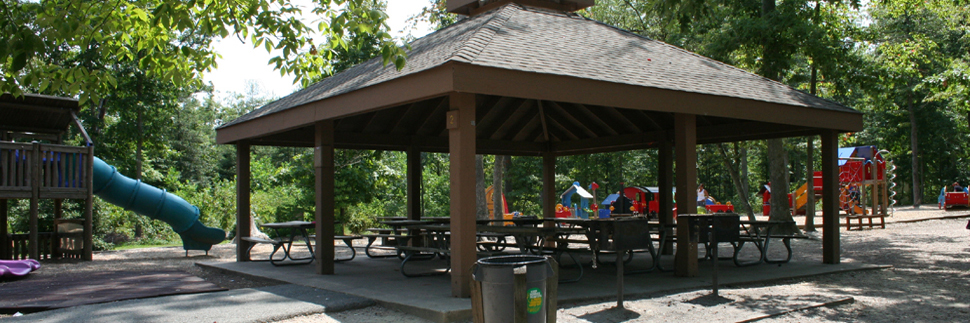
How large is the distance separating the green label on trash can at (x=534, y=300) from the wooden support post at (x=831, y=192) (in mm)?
Result: 7076

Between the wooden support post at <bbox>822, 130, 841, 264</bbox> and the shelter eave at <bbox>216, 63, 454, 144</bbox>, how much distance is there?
255 inches

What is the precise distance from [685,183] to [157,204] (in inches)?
497

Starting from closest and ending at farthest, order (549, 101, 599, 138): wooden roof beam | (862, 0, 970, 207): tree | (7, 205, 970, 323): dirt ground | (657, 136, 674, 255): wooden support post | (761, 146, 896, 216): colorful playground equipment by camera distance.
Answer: (7, 205, 970, 323): dirt ground, (657, 136, 674, 255): wooden support post, (549, 101, 599, 138): wooden roof beam, (862, 0, 970, 207): tree, (761, 146, 896, 216): colorful playground equipment

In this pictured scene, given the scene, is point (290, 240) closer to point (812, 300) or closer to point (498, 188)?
point (812, 300)

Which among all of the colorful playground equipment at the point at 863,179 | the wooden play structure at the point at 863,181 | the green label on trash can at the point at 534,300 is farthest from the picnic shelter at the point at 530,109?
the colorful playground equipment at the point at 863,179

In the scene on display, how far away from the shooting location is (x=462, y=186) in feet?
21.0

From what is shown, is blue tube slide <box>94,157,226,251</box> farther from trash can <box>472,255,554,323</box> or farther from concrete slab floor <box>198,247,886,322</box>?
trash can <box>472,255,554,323</box>

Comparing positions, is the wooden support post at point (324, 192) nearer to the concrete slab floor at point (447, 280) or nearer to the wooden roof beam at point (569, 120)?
the concrete slab floor at point (447, 280)

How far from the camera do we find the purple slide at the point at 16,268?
346 inches

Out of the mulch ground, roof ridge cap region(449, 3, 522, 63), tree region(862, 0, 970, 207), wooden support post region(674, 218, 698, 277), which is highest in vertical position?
tree region(862, 0, 970, 207)

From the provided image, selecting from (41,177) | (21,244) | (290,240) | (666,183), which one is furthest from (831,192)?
(21,244)

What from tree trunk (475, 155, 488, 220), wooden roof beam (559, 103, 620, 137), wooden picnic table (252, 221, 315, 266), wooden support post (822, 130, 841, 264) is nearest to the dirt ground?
wooden support post (822, 130, 841, 264)

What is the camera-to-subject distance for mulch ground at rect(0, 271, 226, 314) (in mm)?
6584

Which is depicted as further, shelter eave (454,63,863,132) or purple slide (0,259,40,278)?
purple slide (0,259,40,278)
